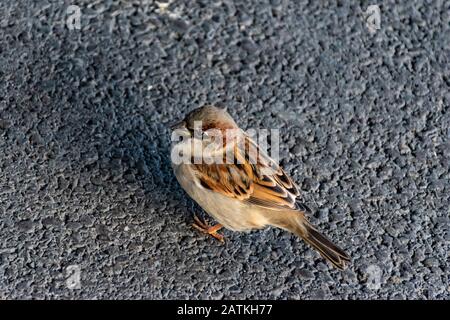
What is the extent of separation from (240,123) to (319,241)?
1202mm

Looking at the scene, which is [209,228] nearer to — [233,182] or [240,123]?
[233,182]

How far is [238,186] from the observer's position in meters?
4.52

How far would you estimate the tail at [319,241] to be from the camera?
14.2 ft

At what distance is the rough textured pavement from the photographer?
4.46m

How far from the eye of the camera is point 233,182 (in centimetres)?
452

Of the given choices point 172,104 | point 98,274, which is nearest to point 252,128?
point 172,104

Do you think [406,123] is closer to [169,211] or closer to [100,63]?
[169,211]

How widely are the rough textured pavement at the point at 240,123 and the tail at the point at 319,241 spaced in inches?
7.6
